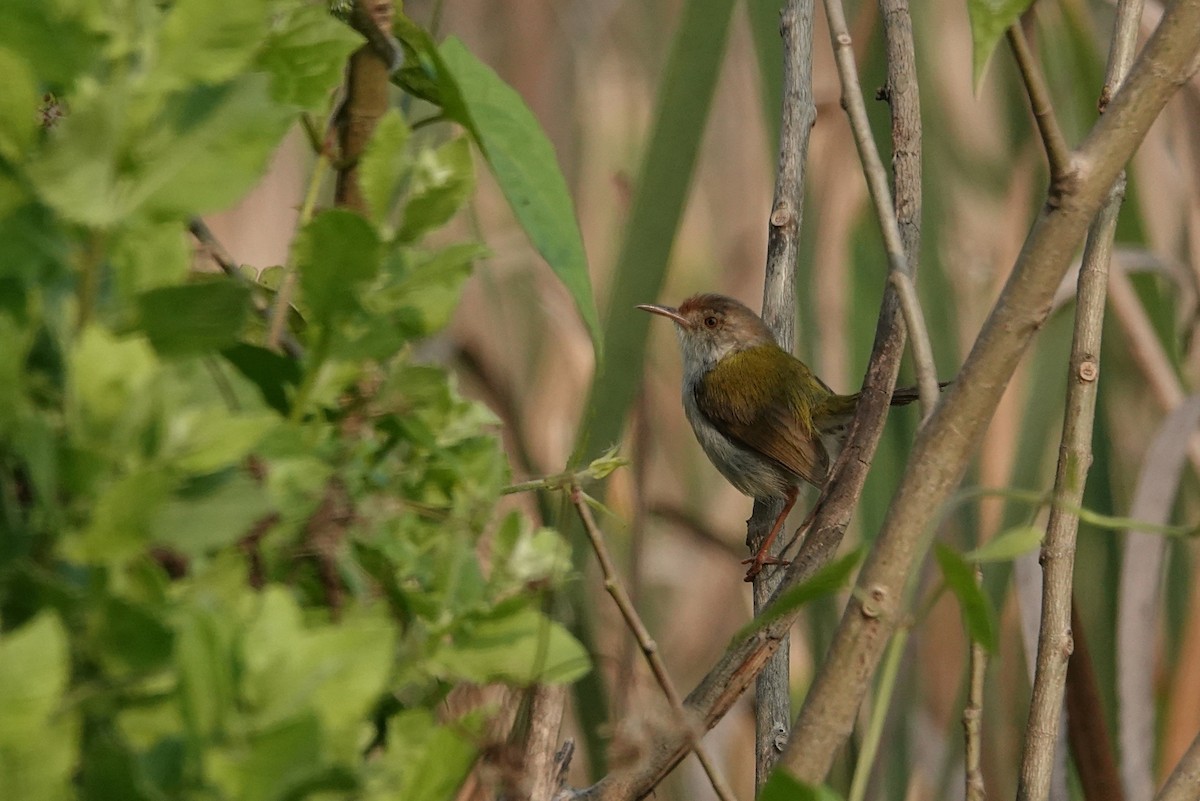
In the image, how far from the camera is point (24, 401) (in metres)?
0.43

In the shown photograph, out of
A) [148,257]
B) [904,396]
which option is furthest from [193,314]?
[904,396]

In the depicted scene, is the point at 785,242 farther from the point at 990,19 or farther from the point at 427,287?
the point at 427,287

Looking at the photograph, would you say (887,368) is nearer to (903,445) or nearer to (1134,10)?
(1134,10)

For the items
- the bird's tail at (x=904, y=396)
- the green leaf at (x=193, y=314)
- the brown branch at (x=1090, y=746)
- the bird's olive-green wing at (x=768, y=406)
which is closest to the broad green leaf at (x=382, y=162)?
the green leaf at (x=193, y=314)

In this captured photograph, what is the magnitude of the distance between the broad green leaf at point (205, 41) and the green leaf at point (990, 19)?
→ 1.21 feet

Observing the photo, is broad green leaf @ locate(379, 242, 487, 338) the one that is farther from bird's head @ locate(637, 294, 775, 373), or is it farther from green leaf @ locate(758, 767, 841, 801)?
bird's head @ locate(637, 294, 775, 373)

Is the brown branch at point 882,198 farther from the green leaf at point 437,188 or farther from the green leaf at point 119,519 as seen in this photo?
the green leaf at point 119,519

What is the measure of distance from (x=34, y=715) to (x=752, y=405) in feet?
10.6

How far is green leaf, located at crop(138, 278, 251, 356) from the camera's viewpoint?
452 mm

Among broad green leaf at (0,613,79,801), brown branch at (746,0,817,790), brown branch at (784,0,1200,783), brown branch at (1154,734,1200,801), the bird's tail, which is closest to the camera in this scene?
broad green leaf at (0,613,79,801)

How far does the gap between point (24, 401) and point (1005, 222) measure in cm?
287

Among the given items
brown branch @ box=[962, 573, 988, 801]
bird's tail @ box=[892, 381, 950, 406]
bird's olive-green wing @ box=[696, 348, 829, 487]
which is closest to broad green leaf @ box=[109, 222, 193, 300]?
brown branch @ box=[962, 573, 988, 801]

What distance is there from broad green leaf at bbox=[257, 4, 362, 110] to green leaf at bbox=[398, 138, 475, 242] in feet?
0.17

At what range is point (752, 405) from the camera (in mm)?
3578
